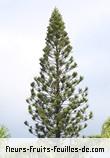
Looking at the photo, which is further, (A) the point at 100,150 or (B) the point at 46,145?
(A) the point at 100,150

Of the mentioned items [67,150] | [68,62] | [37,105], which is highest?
[68,62]

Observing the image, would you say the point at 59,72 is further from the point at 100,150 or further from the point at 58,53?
the point at 100,150

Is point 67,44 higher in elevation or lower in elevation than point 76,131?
higher

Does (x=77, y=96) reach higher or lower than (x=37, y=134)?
higher

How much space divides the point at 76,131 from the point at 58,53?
787 cm

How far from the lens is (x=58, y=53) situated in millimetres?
61250

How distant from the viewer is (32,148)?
203 feet

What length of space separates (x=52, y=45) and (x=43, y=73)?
114 inches

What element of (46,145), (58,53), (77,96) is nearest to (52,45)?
(58,53)

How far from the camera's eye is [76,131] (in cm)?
5853

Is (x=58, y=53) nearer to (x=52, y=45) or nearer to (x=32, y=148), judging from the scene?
(x=52, y=45)

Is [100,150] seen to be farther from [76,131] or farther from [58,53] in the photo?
[58,53]

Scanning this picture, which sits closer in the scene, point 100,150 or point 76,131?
point 76,131

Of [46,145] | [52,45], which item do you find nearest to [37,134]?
[46,145]
